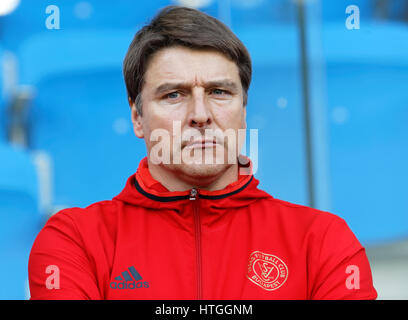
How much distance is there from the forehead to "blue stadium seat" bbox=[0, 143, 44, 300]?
83 cm

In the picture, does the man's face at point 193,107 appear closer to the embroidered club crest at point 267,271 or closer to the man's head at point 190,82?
the man's head at point 190,82

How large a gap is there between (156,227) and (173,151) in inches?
4.0

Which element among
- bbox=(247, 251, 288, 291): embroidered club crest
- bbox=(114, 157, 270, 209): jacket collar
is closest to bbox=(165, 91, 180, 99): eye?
bbox=(114, 157, 270, 209): jacket collar

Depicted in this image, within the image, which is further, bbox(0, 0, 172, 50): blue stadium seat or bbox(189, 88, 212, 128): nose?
bbox(0, 0, 172, 50): blue stadium seat

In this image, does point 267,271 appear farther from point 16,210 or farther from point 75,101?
point 75,101

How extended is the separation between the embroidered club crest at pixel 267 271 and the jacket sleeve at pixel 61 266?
187 millimetres

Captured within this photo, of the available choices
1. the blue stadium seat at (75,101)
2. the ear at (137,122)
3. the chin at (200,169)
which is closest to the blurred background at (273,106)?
the blue stadium seat at (75,101)

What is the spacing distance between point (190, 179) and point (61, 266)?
20cm

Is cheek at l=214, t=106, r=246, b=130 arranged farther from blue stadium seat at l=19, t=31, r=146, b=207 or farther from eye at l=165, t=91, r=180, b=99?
blue stadium seat at l=19, t=31, r=146, b=207

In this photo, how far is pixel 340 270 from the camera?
0.70 metres

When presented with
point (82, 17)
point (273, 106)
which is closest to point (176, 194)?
point (273, 106)

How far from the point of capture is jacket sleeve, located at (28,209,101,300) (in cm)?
68
